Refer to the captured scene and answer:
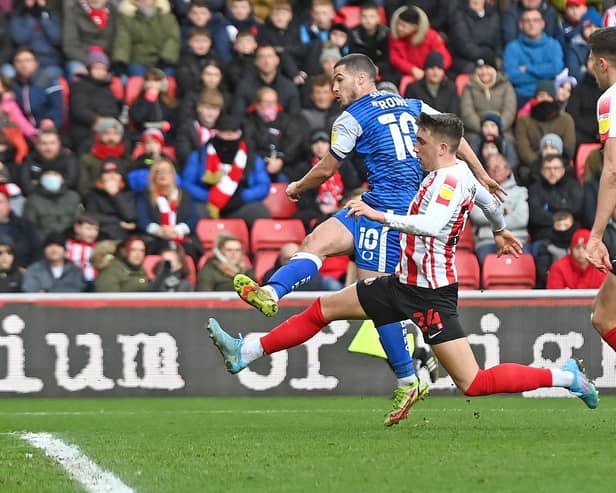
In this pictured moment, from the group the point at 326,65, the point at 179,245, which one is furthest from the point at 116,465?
the point at 326,65

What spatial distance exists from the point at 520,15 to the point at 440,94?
206 cm

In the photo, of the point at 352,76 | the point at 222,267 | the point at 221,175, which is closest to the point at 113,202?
the point at 221,175

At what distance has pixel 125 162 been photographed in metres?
15.1

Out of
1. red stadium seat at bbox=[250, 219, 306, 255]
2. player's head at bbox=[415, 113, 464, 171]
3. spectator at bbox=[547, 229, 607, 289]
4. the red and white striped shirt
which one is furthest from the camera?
red stadium seat at bbox=[250, 219, 306, 255]

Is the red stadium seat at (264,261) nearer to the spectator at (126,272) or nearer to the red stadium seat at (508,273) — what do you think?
the spectator at (126,272)

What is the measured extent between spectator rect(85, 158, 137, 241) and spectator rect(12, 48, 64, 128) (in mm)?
1321

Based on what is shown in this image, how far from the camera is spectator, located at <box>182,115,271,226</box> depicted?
15125 millimetres

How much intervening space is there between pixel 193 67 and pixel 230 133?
134cm

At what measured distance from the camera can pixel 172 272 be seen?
14.0 metres

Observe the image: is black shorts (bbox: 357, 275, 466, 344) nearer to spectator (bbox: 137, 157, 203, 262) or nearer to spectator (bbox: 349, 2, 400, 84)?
spectator (bbox: 137, 157, 203, 262)

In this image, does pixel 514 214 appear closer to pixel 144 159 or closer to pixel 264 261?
pixel 264 261

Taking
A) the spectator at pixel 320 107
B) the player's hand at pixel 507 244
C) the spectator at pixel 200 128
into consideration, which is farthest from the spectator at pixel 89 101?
the player's hand at pixel 507 244

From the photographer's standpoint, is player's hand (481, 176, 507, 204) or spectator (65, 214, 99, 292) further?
spectator (65, 214, 99, 292)

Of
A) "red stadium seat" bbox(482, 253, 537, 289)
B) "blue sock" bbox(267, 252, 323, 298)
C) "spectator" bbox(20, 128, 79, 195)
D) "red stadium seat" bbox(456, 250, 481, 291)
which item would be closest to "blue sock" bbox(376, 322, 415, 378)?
"blue sock" bbox(267, 252, 323, 298)
